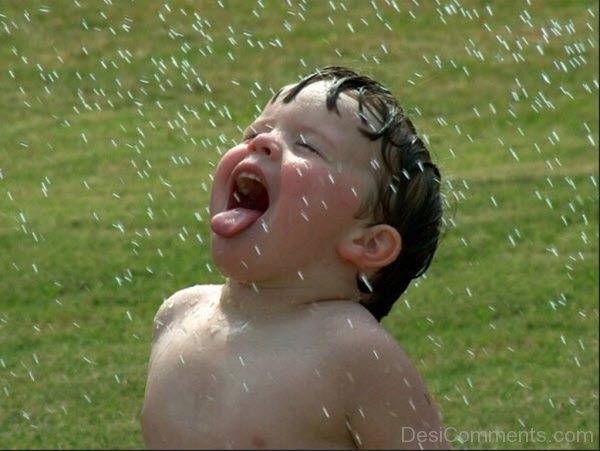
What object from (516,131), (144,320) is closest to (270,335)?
(144,320)

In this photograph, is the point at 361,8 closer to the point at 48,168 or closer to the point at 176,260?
the point at 48,168

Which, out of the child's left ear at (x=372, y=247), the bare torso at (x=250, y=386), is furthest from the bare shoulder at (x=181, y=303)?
the child's left ear at (x=372, y=247)

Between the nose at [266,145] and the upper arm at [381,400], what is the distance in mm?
454

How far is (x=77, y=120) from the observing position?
998cm

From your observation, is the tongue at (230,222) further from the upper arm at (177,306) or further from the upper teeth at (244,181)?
the upper arm at (177,306)

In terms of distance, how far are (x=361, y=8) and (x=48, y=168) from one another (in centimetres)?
434

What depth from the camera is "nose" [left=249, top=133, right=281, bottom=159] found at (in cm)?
360

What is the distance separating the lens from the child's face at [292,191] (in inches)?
140

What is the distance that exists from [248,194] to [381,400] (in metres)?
0.57

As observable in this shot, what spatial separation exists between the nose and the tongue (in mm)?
152

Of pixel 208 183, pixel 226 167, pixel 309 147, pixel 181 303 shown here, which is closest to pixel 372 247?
pixel 309 147

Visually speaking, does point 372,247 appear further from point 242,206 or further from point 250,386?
point 250,386

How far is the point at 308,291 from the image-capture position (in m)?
3.60

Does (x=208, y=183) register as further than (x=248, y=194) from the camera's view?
Yes
